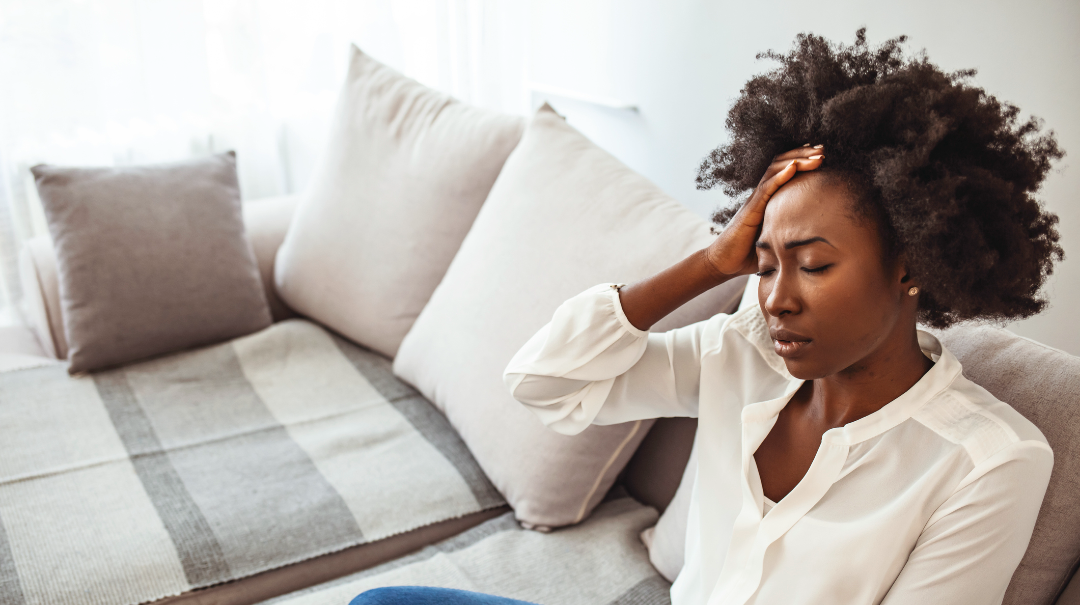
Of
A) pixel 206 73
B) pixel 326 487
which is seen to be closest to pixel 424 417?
pixel 326 487

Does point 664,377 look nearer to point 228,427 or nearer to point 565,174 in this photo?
point 565,174

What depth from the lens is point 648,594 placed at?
1.14 m

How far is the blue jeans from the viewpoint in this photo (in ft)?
3.01

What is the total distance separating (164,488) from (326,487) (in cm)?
28

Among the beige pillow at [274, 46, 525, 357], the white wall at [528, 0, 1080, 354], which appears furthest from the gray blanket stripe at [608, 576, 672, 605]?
the beige pillow at [274, 46, 525, 357]

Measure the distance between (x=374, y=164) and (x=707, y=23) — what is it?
2.70 feet

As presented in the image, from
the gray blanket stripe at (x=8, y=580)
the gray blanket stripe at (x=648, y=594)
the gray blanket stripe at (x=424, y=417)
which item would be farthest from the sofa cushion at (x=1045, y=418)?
the gray blanket stripe at (x=8, y=580)

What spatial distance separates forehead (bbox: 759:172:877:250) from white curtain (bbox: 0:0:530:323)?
1.98 m

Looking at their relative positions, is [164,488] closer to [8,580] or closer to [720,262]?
[8,580]

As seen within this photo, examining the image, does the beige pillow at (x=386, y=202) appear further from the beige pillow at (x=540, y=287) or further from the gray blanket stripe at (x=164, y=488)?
the gray blanket stripe at (x=164, y=488)

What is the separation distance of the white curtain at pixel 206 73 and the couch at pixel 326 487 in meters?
0.74

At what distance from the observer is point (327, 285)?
186cm

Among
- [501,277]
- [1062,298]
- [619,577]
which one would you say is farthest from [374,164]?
[1062,298]

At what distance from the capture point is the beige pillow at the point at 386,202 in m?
1.69
